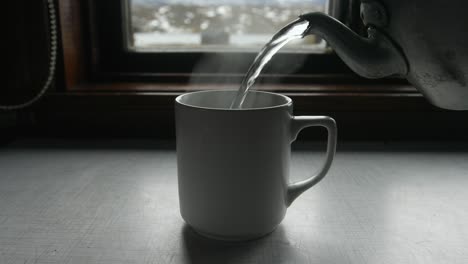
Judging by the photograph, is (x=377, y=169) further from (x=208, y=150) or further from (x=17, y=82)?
(x=17, y=82)

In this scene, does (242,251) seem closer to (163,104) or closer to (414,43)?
(414,43)

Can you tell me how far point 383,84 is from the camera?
0.77 metres

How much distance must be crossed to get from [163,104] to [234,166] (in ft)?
1.17

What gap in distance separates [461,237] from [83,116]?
0.59m

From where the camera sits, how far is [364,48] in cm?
37

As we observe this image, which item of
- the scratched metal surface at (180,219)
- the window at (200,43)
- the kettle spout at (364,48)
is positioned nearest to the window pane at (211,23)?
the window at (200,43)

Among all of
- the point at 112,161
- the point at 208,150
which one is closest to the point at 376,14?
the point at 208,150

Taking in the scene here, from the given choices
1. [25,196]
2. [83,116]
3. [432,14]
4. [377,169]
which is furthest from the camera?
[83,116]

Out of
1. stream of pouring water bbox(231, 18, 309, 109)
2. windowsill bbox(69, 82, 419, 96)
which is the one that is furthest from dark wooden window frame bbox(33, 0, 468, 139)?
stream of pouring water bbox(231, 18, 309, 109)

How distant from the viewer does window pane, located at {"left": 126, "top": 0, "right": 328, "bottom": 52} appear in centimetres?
80

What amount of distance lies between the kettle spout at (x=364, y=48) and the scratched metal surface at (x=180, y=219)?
0.16 meters

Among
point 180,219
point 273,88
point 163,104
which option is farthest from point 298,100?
point 180,219

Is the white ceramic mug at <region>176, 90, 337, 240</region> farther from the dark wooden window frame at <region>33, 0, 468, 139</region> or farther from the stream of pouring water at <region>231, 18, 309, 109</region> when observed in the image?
the dark wooden window frame at <region>33, 0, 468, 139</region>

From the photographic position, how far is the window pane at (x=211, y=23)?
802mm
